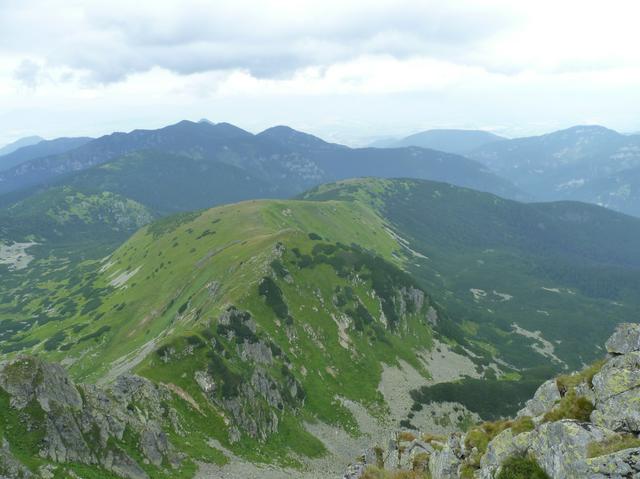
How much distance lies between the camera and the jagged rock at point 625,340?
39.7m

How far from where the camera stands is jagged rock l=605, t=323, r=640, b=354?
3972 centimetres

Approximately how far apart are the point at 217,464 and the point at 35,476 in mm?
34797

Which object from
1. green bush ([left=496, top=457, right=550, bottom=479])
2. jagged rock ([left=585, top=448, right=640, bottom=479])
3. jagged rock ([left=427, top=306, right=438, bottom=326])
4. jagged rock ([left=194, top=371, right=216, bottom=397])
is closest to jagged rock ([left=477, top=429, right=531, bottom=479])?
A: green bush ([left=496, top=457, right=550, bottom=479])

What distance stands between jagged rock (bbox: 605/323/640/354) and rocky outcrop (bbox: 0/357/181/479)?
59.1 meters

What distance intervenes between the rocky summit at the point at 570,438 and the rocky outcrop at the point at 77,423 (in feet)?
125

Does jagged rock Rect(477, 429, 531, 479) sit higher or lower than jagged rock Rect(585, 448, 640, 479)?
lower

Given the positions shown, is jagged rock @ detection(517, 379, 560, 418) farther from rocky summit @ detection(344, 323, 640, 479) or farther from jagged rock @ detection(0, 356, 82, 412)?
jagged rock @ detection(0, 356, 82, 412)

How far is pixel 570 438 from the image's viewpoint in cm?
2748

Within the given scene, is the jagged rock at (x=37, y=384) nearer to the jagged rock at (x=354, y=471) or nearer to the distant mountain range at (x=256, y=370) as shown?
the distant mountain range at (x=256, y=370)

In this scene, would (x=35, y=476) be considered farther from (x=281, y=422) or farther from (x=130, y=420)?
(x=281, y=422)

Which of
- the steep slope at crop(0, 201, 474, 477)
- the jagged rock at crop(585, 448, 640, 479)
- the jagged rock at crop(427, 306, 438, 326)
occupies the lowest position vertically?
the jagged rock at crop(427, 306, 438, 326)

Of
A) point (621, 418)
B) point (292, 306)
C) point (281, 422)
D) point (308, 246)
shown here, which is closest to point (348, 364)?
point (292, 306)

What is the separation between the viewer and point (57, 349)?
17462cm

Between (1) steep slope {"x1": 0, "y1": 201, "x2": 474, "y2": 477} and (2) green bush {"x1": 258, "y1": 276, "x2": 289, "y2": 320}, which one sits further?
(2) green bush {"x1": 258, "y1": 276, "x2": 289, "y2": 320}
